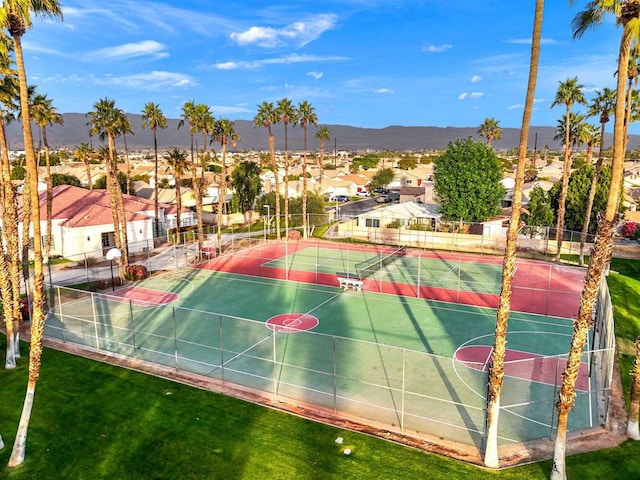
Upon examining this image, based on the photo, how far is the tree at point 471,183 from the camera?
4812 cm

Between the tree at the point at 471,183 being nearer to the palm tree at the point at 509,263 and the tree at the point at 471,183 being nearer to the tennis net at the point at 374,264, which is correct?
the tennis net at the point at 374,264

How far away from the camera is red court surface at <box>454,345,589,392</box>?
62.3 ft

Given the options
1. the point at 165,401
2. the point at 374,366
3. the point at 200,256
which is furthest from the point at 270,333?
the point at 200,256

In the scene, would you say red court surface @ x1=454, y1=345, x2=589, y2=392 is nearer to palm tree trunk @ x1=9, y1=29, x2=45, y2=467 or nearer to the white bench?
the white bench

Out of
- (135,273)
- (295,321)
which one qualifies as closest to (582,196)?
(295,321)

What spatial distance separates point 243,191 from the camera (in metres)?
66.4

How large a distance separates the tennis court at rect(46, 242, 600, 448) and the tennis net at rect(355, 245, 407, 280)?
39 centimetres

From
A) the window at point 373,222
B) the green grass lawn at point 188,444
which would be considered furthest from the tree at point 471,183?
the green grass lawn at point 188,444

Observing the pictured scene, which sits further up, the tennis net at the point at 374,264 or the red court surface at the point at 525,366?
the red court surface at the point at 525,366

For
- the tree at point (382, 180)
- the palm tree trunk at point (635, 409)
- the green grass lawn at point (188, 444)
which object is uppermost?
the tree at point (382, 180)

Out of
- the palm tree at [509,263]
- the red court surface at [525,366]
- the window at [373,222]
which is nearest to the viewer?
the palm tree at [509,263]

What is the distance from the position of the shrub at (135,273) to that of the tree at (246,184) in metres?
31.1

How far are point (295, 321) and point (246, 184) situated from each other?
42519mm

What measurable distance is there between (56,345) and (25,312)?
519 cm
